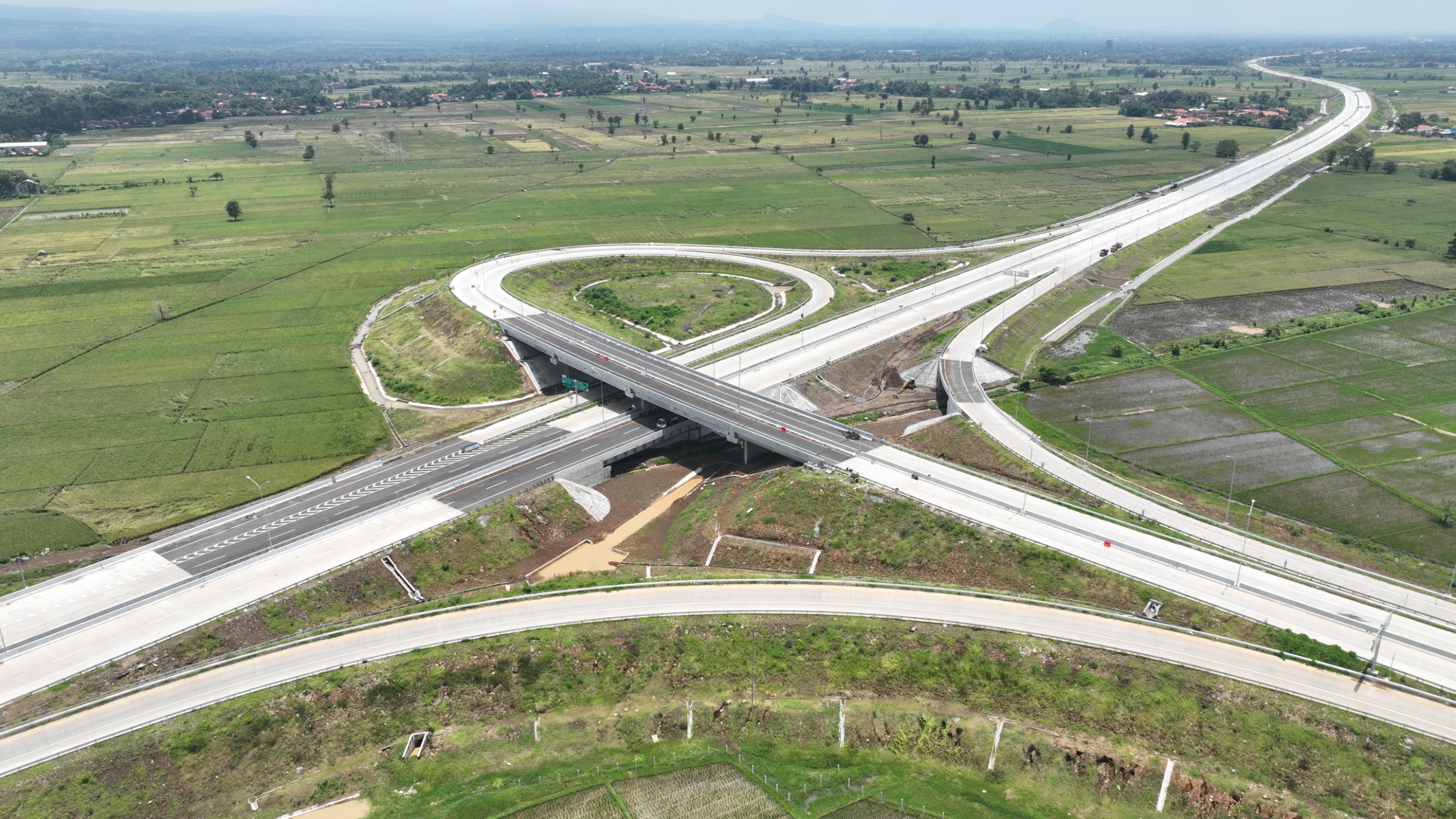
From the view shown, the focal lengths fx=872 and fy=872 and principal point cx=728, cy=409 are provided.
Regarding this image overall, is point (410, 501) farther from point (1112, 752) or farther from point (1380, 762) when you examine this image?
point (1380, 762)

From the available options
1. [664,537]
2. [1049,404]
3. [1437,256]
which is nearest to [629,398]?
[664,537]

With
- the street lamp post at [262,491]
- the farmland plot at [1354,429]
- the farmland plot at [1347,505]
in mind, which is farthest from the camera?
the farmland plot at [1354,429]

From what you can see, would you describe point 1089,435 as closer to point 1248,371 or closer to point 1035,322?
point 1248,371

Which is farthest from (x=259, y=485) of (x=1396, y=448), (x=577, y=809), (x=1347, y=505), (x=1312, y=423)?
(x=1396, y=448)

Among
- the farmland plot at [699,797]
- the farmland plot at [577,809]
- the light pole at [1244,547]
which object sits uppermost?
the light pole at [1244,547]

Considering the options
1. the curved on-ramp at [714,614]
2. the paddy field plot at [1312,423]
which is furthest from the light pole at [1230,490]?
the curved on-ramp at [714,614]

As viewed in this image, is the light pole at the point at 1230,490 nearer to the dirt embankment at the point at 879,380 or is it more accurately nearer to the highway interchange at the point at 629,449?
the highway interchange at the point at 629,449

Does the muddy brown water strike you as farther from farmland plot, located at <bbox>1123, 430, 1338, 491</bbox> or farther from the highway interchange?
farmland plot, located at <bbox>1123, 430, 1338, 491</bbox>
